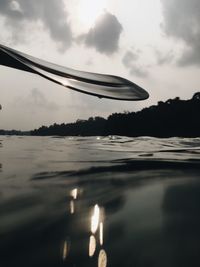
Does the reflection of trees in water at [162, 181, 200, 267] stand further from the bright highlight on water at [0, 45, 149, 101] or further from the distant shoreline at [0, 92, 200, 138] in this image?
the distant shoreline at [0, 92, 200, 138]

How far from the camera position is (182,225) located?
2.45m

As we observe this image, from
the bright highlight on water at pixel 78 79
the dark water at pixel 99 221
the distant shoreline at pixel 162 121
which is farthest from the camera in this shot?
the distant shoreline at pixel 162 121

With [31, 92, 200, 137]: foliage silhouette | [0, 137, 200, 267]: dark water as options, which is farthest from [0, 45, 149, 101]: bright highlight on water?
[31, 92, 200, 137]: foliage silhouette

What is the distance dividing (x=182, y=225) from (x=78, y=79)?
7.13 m

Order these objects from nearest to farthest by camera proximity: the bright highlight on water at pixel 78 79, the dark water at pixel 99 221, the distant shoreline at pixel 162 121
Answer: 1. the dark water at pixel 99 221
2. the bright highlight on water at pixel 78 79
3. the distant shoreline at pixel 162 121

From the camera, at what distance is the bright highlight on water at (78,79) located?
7815 mm

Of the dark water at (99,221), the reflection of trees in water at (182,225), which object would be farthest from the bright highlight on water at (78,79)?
the reflection of trees in water at (182,225)

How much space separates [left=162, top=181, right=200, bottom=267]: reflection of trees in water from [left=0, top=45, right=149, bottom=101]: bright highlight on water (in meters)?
4.70

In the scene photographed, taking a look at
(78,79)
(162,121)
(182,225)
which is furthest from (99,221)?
(162,121)

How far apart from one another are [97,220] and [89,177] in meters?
2.10

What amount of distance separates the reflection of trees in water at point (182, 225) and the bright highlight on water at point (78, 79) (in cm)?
470

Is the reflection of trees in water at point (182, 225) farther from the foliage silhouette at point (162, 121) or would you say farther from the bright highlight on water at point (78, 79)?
the foliage silhouette at point (162, 121)

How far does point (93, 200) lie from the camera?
126 inches

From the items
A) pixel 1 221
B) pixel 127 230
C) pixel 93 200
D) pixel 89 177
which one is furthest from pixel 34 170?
pixel 127 230
